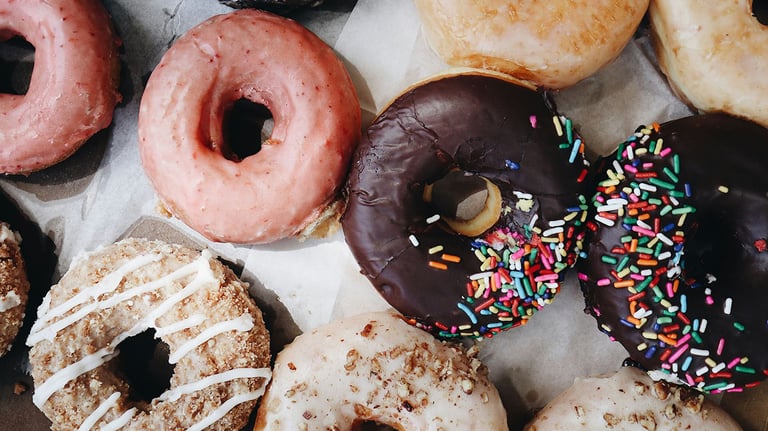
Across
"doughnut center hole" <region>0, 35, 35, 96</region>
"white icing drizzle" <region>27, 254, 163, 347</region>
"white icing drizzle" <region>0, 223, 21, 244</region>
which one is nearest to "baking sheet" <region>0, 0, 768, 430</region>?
"white icing drizzle" <region>0, 223, 21, 244</region>

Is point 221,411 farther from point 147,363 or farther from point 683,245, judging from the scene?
point 683,245

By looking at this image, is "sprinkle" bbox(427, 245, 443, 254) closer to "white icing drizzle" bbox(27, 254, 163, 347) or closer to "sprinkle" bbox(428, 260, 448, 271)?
"sprinkle" bbox(428, 260, 448, 271)

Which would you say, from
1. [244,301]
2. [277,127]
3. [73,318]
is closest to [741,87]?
[277,127]

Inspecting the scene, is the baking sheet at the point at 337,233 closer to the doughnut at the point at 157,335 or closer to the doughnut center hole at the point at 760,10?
the doughnut at the point at 157,335

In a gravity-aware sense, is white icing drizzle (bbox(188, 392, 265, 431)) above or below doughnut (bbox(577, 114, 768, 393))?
below

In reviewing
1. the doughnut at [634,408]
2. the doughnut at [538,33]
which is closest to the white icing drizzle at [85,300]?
the doughnut at [538,33]

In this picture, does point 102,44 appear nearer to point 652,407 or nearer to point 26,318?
point 26,318

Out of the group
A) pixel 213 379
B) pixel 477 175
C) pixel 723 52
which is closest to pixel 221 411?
pixel 213 379
